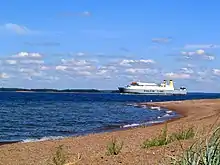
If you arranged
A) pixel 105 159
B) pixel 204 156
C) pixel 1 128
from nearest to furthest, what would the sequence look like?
pixel 204 156 < pixel 105 159 < pixel 1 128

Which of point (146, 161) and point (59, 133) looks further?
point (59, 133)

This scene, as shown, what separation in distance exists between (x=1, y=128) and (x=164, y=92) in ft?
467

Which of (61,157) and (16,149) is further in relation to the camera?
(16,149)

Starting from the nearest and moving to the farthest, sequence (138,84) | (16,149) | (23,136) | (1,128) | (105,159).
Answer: (105,159)
(16,149)
(23,136)
(1,128)
(138,84)

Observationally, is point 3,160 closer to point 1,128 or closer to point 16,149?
point 16,149

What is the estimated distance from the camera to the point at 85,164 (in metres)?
10.9

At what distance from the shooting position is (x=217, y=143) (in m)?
6.60

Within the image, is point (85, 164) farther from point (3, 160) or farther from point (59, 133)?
point (59, 133)

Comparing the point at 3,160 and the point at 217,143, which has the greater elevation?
the point at 217,143

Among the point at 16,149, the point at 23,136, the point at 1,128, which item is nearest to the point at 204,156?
the point at 16,149

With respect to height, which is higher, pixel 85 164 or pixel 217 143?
pixel 217 143

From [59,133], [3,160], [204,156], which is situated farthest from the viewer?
[59,133]

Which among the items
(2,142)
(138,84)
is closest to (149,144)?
(2,142)

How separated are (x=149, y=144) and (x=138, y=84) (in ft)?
523
